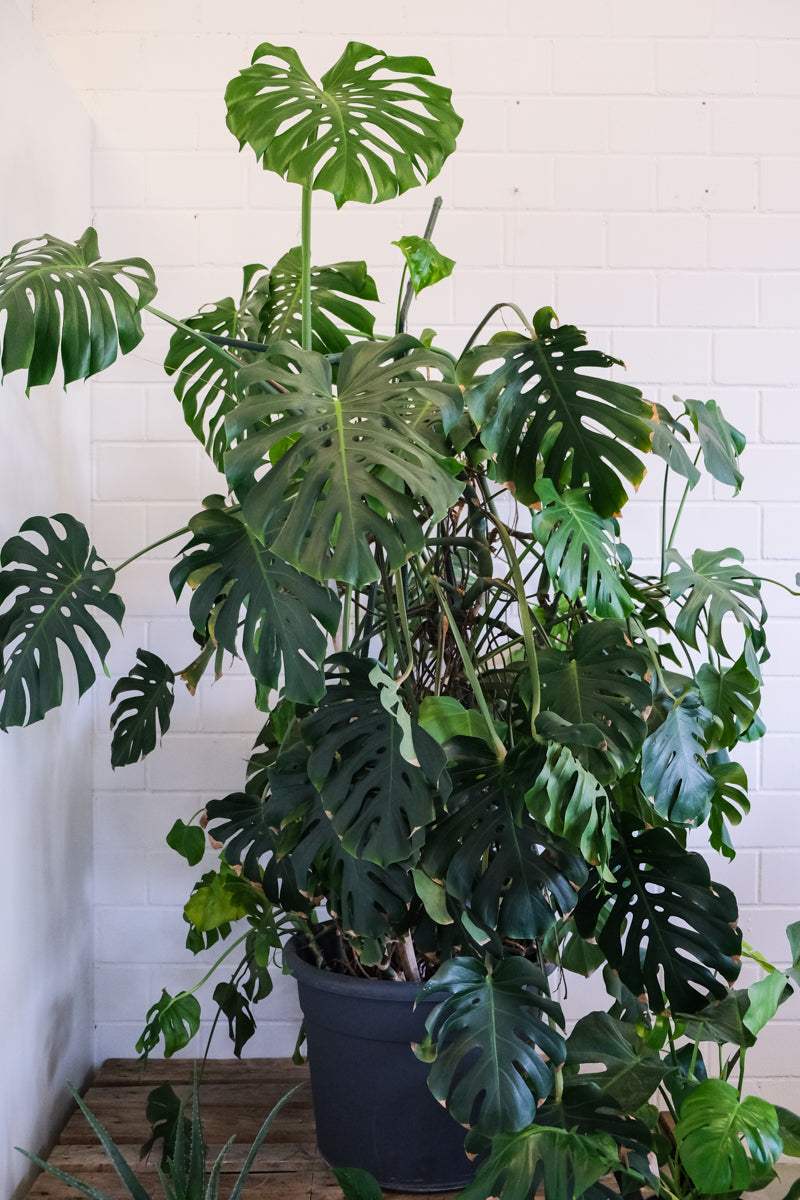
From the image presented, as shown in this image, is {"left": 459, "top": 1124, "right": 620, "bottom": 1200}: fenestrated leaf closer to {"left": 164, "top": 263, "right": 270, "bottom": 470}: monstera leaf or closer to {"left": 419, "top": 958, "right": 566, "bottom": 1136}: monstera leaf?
{"left": 419, "top": 958, "right": 566, "bottom": 1136}: monstera leaf

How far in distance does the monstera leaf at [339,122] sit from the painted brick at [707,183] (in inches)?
30.2

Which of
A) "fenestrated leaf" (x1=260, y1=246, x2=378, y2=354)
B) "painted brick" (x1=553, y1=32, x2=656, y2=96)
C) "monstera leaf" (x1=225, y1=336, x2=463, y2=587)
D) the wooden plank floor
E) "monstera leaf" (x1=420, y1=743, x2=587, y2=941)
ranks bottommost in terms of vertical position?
the wooden plank floor

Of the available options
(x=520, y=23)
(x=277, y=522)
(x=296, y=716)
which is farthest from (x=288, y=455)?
(x=520, y=23)

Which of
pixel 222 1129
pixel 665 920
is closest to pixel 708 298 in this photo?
pixel 665 920

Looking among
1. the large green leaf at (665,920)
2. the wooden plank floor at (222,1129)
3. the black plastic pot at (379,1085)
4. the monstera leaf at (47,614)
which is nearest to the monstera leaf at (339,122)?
the monstera leaf at (47,614)

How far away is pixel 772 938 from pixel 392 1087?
2.97ft

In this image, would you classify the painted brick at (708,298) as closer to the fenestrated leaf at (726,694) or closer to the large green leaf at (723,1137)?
the fenestrated leaf at (726,694)

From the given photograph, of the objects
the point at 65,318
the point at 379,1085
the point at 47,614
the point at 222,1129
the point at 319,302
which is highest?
the point at 319,302

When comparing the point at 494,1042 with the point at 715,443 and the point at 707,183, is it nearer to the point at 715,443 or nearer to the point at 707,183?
the point at 715,443

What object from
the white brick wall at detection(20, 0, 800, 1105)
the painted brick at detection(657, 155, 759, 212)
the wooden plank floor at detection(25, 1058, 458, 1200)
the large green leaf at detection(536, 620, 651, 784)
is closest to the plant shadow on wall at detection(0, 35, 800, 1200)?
the large green leaf at detection(536, 620, 651, 784)

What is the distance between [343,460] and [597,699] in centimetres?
44

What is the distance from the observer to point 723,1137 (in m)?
1.14

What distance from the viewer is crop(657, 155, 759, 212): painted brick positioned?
6.50 feet

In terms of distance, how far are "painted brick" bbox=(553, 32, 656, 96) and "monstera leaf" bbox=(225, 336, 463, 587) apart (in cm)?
109
